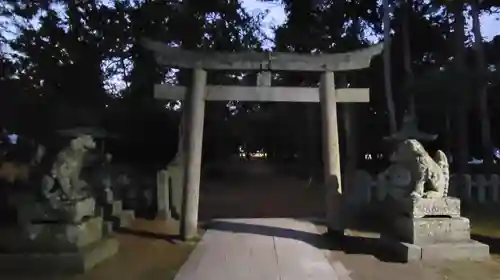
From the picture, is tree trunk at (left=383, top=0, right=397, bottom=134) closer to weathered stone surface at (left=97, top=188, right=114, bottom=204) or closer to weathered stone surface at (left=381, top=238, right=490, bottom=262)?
weathered stone surface at (left=97, top=188, right=114, bottom=204)

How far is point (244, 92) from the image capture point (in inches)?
383

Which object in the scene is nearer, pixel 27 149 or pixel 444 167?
pixel 444 167

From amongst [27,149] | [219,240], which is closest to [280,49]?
[27,149]

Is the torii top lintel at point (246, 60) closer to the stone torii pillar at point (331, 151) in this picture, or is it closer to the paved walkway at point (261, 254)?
the stone torii pillar at point (331, 151)

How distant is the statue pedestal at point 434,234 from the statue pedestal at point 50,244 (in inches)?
168

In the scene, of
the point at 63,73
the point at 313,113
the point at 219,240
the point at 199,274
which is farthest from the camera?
the point at 313,113

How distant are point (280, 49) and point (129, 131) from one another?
6.44 metres

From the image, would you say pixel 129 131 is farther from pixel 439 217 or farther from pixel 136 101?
pixel 439 217

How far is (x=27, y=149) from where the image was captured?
613 inches

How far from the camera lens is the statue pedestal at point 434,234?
24.1ft

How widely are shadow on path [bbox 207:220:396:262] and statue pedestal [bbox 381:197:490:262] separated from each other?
32 centimetres

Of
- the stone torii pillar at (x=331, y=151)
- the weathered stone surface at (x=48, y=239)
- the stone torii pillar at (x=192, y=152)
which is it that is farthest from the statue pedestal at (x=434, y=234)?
the weathered stone surface at (x=48, y=239)

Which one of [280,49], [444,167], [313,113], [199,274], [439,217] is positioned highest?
[280,49]

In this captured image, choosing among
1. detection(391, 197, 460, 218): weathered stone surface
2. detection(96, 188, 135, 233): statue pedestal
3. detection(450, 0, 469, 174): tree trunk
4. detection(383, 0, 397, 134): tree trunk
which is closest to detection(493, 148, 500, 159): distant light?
detection(450, 0, 469, 174): tree trunk
